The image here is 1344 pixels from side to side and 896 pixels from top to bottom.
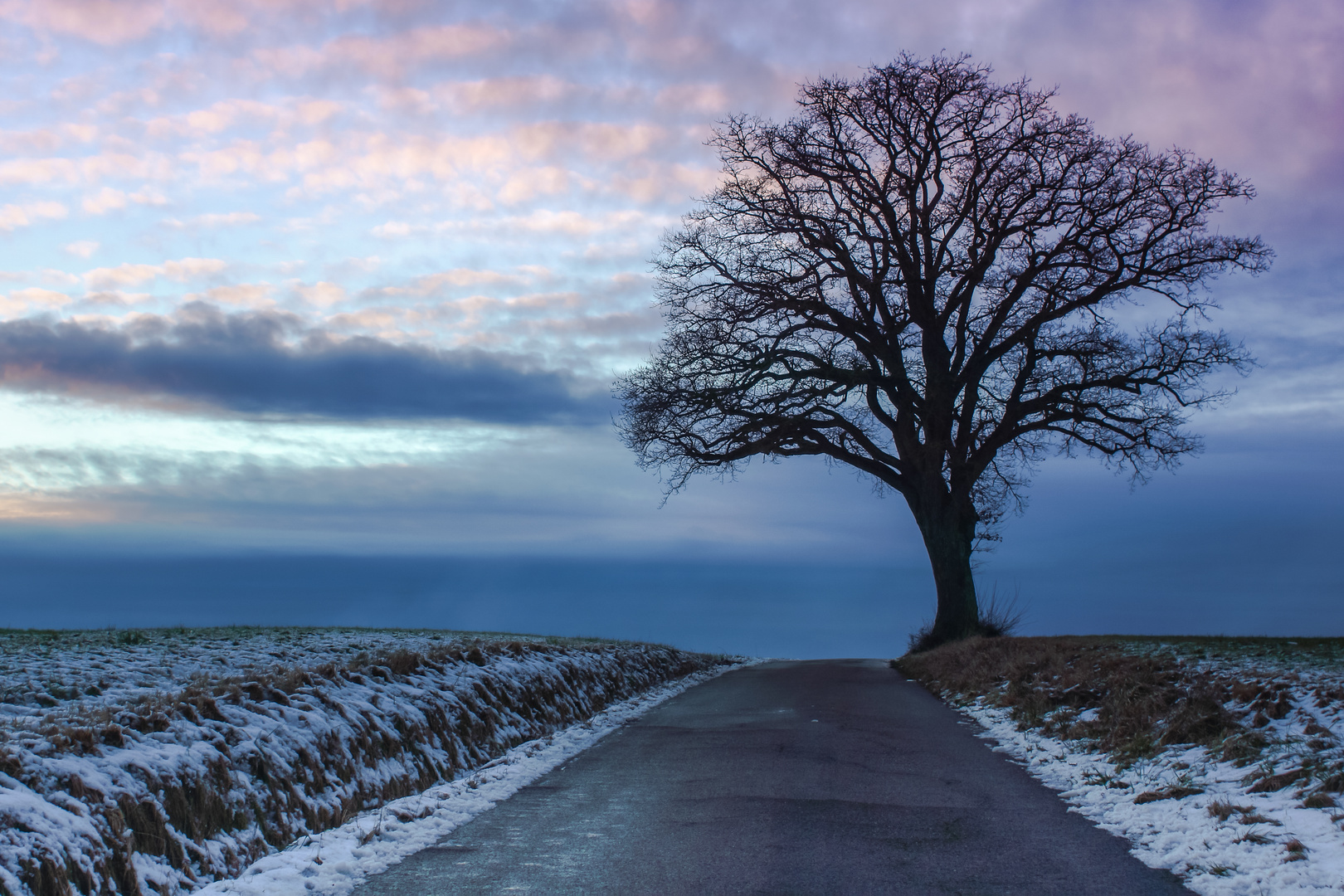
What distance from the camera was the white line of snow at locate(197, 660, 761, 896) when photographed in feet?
16.0

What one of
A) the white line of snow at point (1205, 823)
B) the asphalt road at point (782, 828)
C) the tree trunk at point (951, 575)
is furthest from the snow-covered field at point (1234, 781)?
the tree trunk at point (951, 575)

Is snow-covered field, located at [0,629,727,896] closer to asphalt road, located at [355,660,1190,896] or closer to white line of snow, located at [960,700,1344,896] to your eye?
asphalt road, located at [355,660,1190,896]

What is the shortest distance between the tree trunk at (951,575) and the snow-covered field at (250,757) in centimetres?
1251

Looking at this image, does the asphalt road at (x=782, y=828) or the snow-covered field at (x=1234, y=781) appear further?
the snow-covered field at (x=1234, y=781)

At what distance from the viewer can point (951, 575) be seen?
2203 centimetres

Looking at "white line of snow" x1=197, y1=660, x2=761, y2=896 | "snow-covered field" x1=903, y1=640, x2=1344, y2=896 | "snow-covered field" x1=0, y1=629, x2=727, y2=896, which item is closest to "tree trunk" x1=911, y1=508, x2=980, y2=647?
"snow-covered field" x1=903, y1=640, x2=1344, y2=896

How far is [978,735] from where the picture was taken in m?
10.3

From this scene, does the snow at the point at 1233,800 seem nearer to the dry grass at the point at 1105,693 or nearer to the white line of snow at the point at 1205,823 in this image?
the white line of snow at the point at 1205,823

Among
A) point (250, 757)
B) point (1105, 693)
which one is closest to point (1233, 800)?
point (1105, 693)

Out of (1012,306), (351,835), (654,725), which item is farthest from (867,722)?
(1012,306)

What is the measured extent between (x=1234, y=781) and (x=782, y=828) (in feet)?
12.2

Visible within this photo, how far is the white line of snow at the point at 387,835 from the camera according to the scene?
4.86 meters

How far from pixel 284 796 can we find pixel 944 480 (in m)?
19.3

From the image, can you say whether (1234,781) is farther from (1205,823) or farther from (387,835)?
(387,835)
